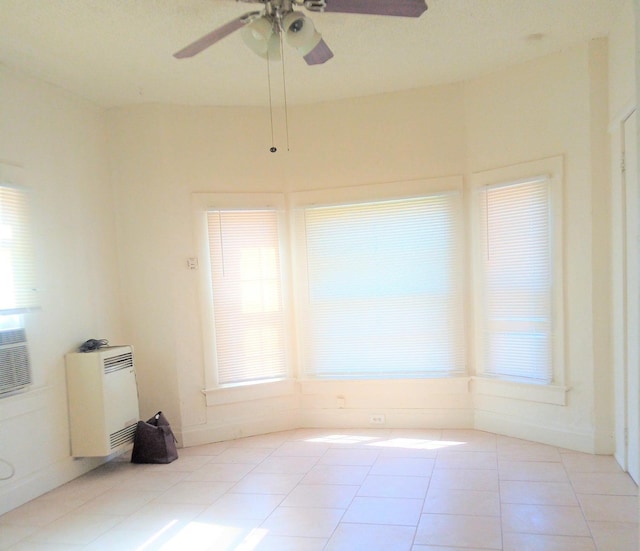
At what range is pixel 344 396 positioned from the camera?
4.82 m

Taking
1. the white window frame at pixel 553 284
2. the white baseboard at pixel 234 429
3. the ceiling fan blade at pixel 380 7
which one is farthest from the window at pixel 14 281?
the white window frame at pixel 553 284

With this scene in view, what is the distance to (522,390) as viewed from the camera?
13.8 ft

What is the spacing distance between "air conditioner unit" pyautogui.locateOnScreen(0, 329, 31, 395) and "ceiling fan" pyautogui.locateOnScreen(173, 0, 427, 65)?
2.33 metres

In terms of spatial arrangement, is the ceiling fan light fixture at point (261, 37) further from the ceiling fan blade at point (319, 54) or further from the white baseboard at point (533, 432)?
the white baseboard at point (533, 432)

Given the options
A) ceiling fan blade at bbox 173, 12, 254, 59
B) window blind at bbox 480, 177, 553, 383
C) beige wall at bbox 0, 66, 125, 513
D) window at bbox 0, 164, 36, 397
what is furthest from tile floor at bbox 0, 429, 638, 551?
ceiling fan blade at bbox 173, 12, 254, 59

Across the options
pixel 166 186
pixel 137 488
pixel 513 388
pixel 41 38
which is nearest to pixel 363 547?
pixel 137 488

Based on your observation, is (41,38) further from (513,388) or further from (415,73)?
(513,388)

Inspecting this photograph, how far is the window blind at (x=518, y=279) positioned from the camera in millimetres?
4051

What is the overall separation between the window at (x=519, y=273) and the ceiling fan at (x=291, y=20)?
2.09 m

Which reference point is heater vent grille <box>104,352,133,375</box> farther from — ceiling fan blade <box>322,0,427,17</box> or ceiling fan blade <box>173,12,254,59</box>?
ceiling fan blade <box>322,0,427,17</box>

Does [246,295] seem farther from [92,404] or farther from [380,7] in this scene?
[380,7]

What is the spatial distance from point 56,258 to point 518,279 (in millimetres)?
3713

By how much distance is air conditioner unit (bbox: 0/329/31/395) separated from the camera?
3.43 meters

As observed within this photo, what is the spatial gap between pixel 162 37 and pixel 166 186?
146cm
